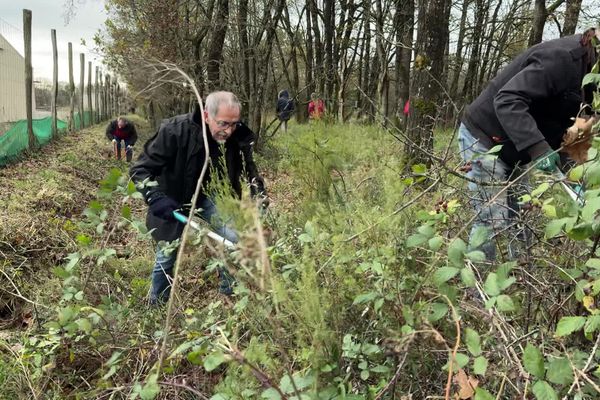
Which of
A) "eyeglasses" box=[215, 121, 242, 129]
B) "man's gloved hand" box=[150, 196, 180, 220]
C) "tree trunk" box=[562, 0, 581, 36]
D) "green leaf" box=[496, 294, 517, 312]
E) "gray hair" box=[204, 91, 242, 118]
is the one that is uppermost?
"tree trunk" box=[562, 0, 581, 36]

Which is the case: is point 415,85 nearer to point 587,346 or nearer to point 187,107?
point 587,346

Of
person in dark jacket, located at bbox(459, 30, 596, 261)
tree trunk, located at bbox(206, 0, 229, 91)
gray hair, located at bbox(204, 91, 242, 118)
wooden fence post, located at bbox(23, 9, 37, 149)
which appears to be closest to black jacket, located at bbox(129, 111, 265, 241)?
gray hair, located at bbox(204, 91, 242, 118)

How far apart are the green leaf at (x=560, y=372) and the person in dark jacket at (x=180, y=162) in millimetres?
2076

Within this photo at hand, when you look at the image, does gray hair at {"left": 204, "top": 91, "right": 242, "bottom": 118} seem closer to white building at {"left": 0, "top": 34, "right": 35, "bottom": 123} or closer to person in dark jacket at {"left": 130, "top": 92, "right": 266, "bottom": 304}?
person in dark jacket at {"left": 130, "top": 92, "right": 266, "bottom": 304}

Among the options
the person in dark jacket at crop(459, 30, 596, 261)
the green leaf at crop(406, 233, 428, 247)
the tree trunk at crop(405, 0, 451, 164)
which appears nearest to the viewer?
the green leaf at crop(406, 233, 428, 247)

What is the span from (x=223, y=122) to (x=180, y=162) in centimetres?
47

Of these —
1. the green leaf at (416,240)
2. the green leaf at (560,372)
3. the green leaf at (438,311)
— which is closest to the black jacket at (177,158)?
the green leaf at (416,240)

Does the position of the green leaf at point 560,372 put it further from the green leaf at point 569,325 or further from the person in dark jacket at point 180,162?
the person in dark jacket at point 180,162

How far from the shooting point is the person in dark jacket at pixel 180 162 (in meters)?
2.96

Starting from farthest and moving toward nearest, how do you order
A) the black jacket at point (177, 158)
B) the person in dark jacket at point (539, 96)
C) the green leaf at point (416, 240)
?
1. the black jacket at point (177, 158)
2. the person in dark jacket at point (539, 96)
3. the green leaf at point (416, 240)

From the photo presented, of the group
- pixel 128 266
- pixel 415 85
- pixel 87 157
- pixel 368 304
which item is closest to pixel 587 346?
pixel 368 304

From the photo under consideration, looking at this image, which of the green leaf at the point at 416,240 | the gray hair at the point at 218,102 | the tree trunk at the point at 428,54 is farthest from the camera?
the tree trunk at the point at 428,54

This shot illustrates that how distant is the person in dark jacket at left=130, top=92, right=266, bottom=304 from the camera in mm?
2965

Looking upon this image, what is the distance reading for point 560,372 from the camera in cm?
106
